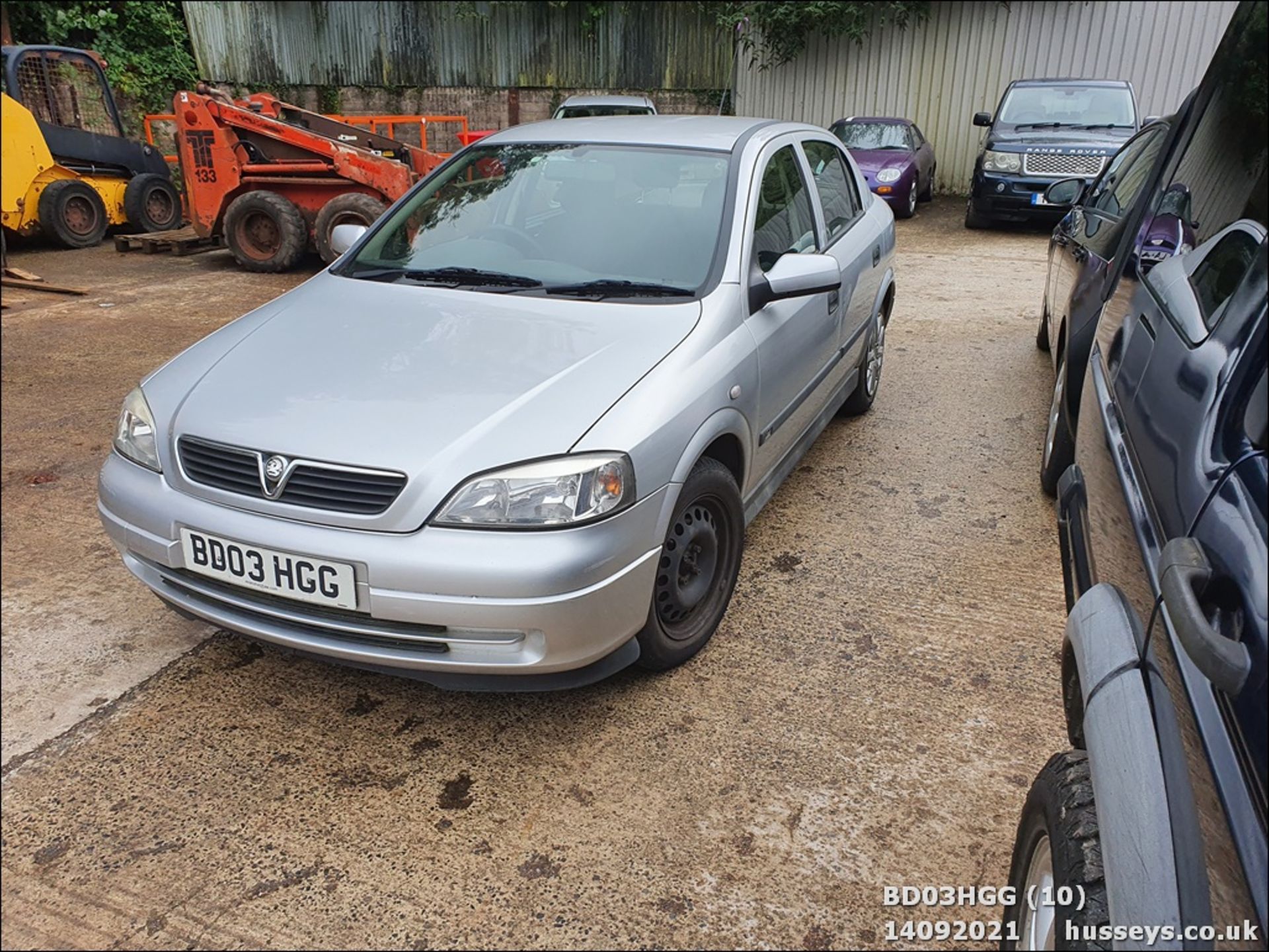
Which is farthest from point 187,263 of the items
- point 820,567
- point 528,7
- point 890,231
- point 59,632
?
point 59,632

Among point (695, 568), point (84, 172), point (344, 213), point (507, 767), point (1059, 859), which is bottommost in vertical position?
point (507, 767)

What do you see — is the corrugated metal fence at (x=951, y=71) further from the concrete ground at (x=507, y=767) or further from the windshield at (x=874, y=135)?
the concrete ground at (x=507, y=767)

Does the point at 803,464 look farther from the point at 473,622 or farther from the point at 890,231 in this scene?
the point at 473,622

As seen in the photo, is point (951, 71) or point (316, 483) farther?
point (951, 71)

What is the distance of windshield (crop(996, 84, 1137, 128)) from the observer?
1083 centimetres

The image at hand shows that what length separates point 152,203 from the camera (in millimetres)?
10398

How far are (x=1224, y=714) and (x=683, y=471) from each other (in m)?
1.59

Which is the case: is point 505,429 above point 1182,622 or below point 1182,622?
below

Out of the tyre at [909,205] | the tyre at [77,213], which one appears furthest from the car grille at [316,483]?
the tyre at [909,205]

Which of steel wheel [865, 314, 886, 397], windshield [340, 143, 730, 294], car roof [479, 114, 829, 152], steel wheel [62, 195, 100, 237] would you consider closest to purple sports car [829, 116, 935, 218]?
steel wheel [865, 314, 886, 397]

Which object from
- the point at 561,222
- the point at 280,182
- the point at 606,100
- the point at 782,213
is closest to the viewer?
the point at 561,222

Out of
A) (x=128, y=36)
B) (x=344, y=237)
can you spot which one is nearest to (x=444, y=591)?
(x=128, y=36)

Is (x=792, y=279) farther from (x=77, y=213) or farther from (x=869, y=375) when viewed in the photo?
(x=77, y=213)

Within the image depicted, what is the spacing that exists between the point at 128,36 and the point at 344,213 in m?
6.69
